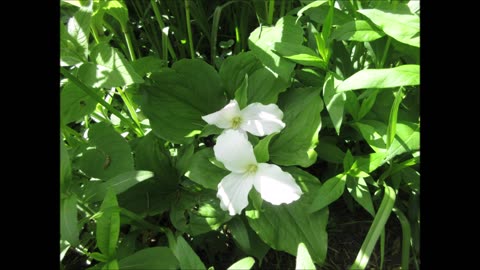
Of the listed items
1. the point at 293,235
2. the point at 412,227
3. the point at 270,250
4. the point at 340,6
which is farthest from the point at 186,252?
the point at 340,6

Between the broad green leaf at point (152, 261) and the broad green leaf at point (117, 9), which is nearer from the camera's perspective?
the broad green leaf at point (152, 261)

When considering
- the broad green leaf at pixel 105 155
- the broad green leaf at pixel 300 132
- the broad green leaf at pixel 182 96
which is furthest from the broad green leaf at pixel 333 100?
the broad green leaf at pixel 105 155

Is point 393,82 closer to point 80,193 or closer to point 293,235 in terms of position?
point 293,235

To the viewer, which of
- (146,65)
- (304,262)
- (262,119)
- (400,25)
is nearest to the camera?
(304,262)

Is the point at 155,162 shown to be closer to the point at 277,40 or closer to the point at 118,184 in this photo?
the point at 118,184

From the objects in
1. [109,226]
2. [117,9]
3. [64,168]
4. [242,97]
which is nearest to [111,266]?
[109,226]

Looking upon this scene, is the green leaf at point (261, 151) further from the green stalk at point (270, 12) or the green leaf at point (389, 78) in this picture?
the green stalk at point (270, 12)

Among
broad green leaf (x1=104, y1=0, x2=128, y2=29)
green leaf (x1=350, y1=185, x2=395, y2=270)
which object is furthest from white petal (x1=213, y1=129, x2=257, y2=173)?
broad green leaf (x1=104, y1=0, x2=128, y2=29)
